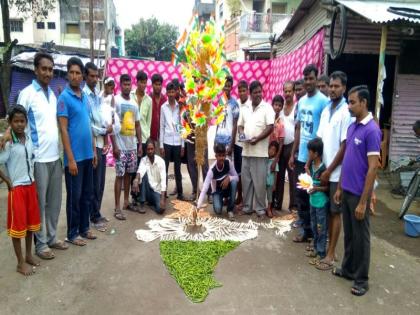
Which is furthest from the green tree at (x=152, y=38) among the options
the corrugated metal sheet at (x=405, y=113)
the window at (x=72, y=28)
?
the corrugated metal sheet at (x=405, y=113)

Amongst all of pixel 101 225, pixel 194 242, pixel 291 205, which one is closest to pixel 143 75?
pixel 101 225

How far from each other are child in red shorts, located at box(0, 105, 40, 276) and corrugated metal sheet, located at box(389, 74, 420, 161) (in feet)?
24.7

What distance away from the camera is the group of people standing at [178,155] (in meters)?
3.27

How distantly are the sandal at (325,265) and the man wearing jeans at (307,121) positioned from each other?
65cm

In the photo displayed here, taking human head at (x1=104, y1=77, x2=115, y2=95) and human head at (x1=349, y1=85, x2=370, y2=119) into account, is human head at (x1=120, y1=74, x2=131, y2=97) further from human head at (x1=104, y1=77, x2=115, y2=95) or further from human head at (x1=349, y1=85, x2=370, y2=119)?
human head at (x1=349, y1=85, x2=370, y2=119)

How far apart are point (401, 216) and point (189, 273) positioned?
354cm

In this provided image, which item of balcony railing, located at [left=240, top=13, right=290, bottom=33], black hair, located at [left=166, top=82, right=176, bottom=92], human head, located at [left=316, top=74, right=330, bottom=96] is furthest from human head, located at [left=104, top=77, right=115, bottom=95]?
balcony railing, located at [left=240, top=13, right=290, bottom=33]

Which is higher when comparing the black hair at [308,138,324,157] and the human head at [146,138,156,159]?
the black hair at [308,138,324,157]

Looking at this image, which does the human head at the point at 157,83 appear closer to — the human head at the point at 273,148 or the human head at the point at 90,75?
the human head at the point at 90,75

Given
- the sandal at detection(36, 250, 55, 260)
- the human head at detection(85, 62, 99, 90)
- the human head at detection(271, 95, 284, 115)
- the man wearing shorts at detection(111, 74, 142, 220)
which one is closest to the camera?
the sandal at detection(36, 250, 55, 260)

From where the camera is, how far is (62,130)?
377 centimetres

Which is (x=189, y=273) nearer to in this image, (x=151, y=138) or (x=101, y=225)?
(x=101, y=225)

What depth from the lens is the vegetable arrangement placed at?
3.19 m

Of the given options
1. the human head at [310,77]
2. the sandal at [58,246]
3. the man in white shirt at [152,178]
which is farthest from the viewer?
the man in white shirt at [152,178]
